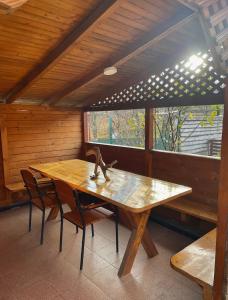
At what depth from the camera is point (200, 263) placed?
162 centimetres

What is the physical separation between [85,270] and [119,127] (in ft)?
12.0

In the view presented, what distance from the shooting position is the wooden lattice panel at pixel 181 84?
2592mm

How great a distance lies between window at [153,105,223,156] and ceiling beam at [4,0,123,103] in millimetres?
2004

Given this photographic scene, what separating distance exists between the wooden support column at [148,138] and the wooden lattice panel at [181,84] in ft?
0.58

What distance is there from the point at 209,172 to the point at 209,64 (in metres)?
1.23

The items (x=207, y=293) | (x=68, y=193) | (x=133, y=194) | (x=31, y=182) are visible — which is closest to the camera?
(x=207, y=293)

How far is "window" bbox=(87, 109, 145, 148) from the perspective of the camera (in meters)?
5.00

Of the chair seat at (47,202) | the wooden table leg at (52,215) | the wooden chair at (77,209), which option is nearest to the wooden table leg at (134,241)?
the wooden chair at (77,209)

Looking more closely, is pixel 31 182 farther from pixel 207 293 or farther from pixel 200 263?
pixel 207 293

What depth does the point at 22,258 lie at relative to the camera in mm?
→ 2465

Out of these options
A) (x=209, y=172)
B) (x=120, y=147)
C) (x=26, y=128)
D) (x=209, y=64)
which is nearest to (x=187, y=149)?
(x=120, y=147)

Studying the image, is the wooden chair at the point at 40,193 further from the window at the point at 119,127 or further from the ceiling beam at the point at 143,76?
the window at the point at 119,127

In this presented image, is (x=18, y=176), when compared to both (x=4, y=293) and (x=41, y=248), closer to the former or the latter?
(x=41, y=248)

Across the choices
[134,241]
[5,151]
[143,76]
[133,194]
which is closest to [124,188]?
[133,194]
